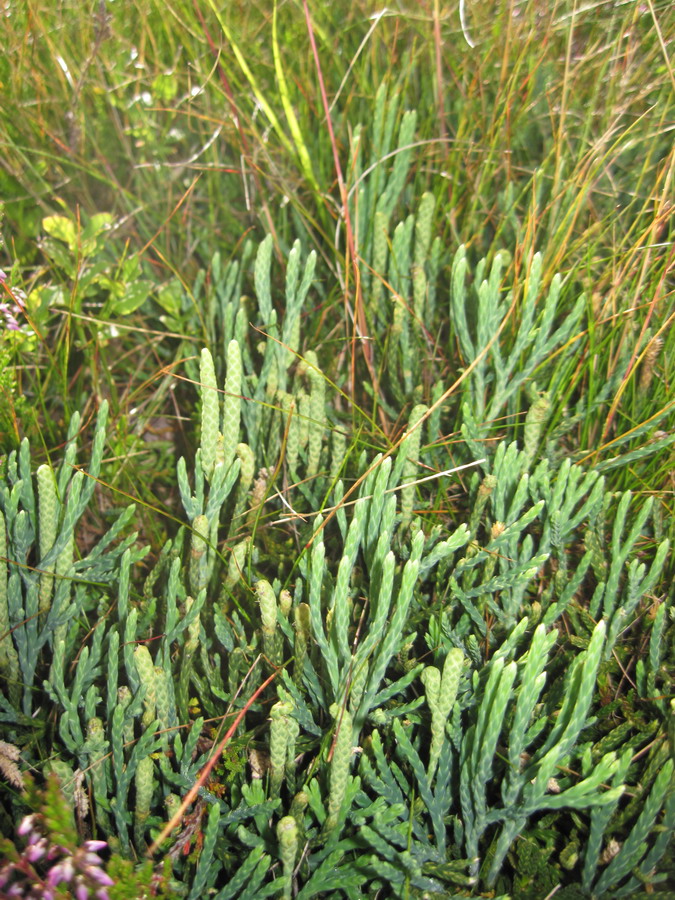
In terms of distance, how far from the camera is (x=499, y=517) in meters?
1.57

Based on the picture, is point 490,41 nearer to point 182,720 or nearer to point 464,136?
point 464,136

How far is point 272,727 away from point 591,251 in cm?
135

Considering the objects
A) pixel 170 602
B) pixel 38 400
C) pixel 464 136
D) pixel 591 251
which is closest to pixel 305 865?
pixel 170 602

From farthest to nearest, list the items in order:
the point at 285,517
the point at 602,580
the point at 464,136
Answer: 1. the point at 464,136
2. the point at 285,517
3. the point at 602,580

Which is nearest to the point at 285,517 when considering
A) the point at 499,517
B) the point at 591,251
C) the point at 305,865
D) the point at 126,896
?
the point at 499,517

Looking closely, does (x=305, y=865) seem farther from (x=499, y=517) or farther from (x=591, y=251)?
(x=591, y=251)

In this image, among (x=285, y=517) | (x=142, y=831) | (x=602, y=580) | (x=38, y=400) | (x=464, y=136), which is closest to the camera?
(x=142, y=831)

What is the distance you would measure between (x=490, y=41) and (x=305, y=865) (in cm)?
241

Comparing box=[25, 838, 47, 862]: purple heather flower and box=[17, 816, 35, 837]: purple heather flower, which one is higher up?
box=[17, 816, 35, 837]: purple heather flower

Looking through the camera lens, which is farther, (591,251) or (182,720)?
(591,251)

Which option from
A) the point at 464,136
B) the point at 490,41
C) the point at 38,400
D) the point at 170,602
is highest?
the point at 490,41

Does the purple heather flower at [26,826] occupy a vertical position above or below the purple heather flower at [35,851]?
above

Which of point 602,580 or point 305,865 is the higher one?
point 602,580

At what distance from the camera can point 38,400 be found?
196cm
